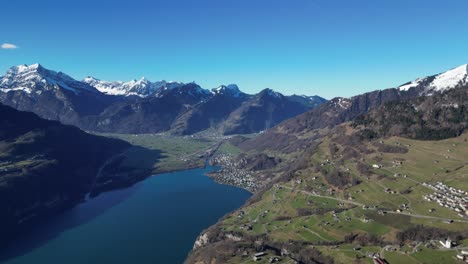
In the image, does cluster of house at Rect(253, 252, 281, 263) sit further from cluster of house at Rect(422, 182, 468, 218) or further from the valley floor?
cluster of house at Rect(422, 182, 468, 218)

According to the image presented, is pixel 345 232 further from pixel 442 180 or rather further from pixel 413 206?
pixel 442 180

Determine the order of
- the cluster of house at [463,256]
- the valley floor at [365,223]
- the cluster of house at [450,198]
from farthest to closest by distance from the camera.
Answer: the cluster of house at [450,198] → the valley floor at [365,223] → the cluster of house at [463,256]

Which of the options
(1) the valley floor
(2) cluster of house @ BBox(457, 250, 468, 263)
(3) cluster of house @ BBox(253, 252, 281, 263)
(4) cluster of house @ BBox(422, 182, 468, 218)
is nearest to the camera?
(2) cluster of house @ BBox(457, 250, 468, 263)

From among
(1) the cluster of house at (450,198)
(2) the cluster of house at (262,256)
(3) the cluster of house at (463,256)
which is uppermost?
(1) the cluster of house at (450,198)

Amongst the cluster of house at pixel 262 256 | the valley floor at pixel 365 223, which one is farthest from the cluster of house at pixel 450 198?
the cluster of house at pixel 262 256

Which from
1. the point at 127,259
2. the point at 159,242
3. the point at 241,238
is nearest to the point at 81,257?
the point at 127,259

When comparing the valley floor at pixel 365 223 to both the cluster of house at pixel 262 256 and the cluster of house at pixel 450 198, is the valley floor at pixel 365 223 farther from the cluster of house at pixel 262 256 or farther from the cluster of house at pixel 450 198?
the cluster of house at pixel 262 256

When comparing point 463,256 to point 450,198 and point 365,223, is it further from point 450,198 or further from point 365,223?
point 450,198

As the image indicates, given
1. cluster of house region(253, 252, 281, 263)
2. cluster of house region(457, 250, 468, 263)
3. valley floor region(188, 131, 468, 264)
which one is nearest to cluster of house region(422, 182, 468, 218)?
valley floor region(188, 131, 468, 264)
